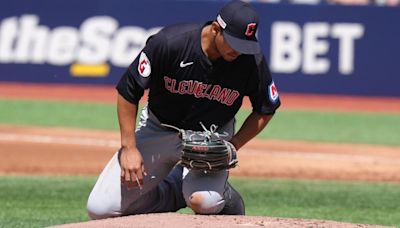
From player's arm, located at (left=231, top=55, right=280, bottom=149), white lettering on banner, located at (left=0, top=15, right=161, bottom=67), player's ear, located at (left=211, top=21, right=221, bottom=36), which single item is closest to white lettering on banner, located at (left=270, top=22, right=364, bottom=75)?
white lettering on banner, located at (left=0, top=15, right=161, bottom=67)

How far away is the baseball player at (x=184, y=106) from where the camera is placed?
19.6 feet

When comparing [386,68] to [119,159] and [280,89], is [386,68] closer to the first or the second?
[280,89]

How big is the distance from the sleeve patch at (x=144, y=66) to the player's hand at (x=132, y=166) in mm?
472

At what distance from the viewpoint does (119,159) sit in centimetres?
622

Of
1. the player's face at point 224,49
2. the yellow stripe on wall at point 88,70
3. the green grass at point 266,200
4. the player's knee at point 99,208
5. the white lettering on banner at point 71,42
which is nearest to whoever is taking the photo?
the player's face at point 224,49

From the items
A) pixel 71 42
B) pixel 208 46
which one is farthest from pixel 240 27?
pixel 71 42

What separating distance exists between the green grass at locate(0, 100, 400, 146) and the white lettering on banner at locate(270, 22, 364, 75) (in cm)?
120

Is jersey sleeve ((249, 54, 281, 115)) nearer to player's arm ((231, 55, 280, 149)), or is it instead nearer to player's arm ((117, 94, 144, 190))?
player's arm ((231, 55, 280, 149))

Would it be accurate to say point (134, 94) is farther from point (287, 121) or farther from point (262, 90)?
point (287, 121)

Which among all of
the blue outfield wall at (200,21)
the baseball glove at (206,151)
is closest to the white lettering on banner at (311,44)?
the blue outfield wall at (200,21)

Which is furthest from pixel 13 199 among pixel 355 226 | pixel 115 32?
pixel 115 32

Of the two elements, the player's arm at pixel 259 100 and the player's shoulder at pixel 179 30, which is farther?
the player's arm at pixel 259 100

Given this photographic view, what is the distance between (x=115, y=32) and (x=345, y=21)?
413 cm

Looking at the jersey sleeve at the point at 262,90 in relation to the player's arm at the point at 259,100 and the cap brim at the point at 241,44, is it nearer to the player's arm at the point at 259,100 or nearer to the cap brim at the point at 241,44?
the player's arm at the point at 259,100
